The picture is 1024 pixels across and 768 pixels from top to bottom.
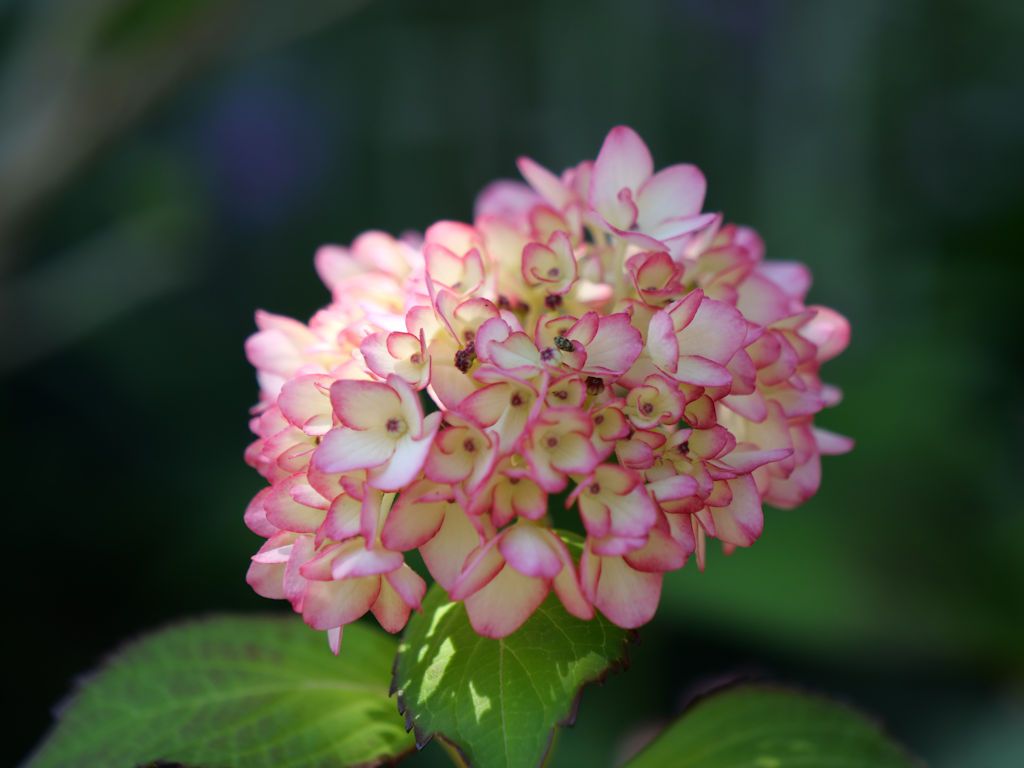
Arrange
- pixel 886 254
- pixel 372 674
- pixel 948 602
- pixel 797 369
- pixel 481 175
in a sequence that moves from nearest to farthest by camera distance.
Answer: pixel 797 369, pixel 372 674, pixel 948 602, pixel 886 254, pixel 481 175

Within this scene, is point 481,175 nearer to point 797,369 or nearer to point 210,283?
point 210,283

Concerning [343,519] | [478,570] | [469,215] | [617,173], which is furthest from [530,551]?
[469,215]

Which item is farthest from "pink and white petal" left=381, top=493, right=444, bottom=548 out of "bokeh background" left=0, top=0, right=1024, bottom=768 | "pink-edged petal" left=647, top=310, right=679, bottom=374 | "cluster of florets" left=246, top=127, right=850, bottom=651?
"bokeh background" left=0, top=0, right=1024, bottom=768

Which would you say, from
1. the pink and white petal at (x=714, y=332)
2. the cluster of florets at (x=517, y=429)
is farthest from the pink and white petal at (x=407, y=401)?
the pink and white petal at (x=714, y=332)

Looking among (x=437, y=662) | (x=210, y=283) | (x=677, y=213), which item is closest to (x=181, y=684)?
(x=437, y=662)

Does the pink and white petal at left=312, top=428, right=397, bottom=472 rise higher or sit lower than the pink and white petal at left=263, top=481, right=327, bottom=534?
higher

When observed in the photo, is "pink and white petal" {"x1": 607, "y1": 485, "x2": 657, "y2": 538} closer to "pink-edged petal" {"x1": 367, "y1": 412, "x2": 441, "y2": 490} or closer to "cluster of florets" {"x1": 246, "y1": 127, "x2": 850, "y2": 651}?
"cluster of florets" {"x1": 246, "y1": 127, "x2": 850, "y2": 651}
